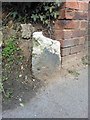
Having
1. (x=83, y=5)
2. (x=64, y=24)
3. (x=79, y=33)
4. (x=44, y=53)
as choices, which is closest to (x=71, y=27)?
(x=64, y=24)

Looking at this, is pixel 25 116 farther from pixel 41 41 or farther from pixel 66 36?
pixel 66 36

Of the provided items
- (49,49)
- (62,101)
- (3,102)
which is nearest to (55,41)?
(49,49)

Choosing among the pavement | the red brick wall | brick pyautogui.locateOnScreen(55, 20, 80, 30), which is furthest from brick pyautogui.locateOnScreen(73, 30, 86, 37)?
the pavement

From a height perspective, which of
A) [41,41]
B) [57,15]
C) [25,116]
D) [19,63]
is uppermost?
[57,15]

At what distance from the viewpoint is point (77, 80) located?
11.1 ft

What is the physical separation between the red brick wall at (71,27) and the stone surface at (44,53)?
0.42 feet

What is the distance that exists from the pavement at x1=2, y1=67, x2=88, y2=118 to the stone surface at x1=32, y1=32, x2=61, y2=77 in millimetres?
163

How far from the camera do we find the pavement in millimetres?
2816

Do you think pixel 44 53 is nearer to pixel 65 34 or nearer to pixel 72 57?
pixel 65 34

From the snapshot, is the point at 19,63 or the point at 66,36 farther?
the point at 66,36

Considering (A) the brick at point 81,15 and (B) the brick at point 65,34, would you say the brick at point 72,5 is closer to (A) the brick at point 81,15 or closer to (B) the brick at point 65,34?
(A) the brick at point 81,15

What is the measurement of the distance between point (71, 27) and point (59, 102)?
940 millimetres

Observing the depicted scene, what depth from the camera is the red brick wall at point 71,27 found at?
3.47 m

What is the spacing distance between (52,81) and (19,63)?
0.38 meters
